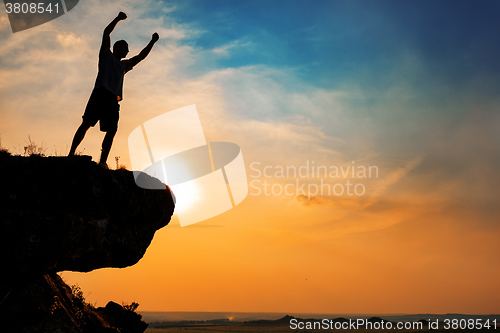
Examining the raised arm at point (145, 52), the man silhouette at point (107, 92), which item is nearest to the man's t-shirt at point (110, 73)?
the man silhouette at point (107, 92)

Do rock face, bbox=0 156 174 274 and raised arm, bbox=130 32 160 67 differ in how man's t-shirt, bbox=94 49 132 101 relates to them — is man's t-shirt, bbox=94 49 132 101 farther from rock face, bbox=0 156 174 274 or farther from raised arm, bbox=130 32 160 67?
A: rock face, bbox=0 156 174 274

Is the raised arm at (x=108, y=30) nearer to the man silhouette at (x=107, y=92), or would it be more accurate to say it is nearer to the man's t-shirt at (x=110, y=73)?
the man silhouette at (x=107, y=92)

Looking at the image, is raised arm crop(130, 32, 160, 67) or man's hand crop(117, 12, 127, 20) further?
raised arm crop(130, 32, 160, 67)

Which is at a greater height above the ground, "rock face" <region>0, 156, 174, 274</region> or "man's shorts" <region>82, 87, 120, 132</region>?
"man's shorts" <region>82, 87, 120, 132</region>

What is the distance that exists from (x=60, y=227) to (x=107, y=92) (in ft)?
12.8

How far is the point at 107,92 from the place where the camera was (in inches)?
371

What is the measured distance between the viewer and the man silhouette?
30.4 feet

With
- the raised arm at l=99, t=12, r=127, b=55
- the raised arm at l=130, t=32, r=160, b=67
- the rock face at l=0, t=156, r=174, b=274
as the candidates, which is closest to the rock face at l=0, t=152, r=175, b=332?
the rock face at l=0, t=156, r=174, b=274

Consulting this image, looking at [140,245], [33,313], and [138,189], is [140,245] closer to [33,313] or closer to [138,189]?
[138,189]

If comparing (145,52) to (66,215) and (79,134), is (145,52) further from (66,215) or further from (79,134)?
(66,215)

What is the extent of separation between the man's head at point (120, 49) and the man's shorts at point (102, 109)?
1.21 m

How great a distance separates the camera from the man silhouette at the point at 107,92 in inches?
365

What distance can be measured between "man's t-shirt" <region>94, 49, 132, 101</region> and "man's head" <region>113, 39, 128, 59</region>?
0.95 ft

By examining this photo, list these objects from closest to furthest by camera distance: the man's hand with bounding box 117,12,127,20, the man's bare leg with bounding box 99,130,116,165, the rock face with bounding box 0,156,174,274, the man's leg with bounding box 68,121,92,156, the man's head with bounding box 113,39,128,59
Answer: the rock face with bounding box 0,156,174,274, the man's hand with bounding box 117,12,127,20, the man's leg with bounding box 68,121,92,156, the man's head with bounding box 113,39,128,59, the man's bare leg with bounding box 99,130,116,165
